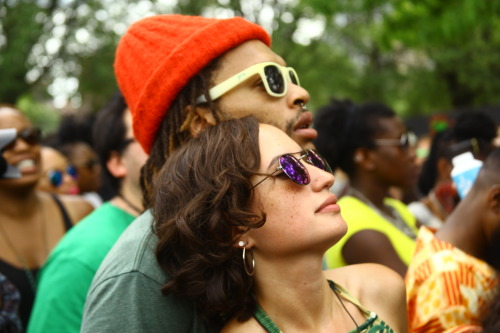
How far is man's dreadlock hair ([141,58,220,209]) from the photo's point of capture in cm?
237

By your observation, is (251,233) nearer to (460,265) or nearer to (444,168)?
(460,265)

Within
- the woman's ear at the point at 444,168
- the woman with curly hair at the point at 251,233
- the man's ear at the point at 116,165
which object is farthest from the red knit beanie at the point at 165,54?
the woman's ear at the point at 444,168

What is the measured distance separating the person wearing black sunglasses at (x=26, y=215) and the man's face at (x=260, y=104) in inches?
67.7

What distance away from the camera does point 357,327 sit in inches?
80.4

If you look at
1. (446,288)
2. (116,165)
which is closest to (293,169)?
(446,288)

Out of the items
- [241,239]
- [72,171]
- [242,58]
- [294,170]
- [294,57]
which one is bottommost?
[294,57]

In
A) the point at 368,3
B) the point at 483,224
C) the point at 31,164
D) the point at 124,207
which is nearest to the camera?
the point at 483,224

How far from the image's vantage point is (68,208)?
14.3 ft

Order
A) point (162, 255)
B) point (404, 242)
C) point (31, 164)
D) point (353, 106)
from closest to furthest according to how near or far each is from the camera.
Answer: point (162, 255) → point (404, 242) → point (31, 164) → point (353, 106)

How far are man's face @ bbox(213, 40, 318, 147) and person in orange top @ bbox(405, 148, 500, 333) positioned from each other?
900mm

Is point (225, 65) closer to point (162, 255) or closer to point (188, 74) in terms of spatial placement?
point (188, 74)

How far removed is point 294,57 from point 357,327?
2144cm

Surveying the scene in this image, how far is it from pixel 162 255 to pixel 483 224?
67.3 inches

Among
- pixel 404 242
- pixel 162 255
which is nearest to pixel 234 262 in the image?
pixel 162 255
